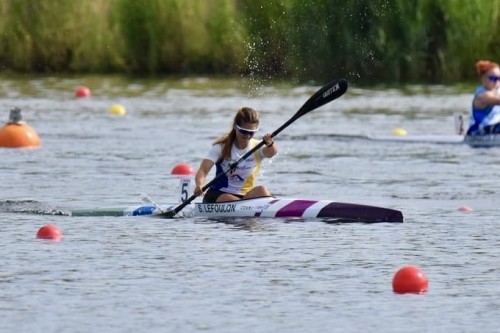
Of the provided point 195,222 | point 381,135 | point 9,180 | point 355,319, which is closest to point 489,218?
point 195,222

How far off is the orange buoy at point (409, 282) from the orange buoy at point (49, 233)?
412cm

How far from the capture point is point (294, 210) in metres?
16.0

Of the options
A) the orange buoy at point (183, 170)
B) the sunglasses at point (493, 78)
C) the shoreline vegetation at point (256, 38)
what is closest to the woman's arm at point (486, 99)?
the sunglasses at point (493, 78)

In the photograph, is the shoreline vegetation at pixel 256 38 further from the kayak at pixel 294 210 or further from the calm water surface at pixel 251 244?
the kayak at pixel 294 210

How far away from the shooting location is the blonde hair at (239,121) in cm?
1591

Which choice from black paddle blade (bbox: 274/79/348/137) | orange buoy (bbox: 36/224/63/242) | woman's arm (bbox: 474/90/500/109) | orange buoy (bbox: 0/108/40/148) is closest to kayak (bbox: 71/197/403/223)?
black paddle blade (bbox: 274/79/348/137)

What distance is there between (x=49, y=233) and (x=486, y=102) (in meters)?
10.4

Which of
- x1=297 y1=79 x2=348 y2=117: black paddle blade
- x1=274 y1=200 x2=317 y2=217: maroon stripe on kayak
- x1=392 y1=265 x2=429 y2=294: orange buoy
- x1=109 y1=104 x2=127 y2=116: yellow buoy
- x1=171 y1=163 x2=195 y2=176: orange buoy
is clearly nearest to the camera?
x1=392 y1=265 x2=429 y2=294: orange buoy

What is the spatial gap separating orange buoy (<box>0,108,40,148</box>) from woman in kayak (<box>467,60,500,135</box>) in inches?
272

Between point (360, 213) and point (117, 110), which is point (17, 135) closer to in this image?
point (117, 110)

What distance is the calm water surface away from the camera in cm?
1136

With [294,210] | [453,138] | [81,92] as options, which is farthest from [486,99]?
[81,92]

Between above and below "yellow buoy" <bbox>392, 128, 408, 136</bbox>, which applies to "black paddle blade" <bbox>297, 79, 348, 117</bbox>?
above

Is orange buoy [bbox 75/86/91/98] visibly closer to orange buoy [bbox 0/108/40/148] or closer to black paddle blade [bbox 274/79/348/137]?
orange buoy [bbox 0/108/40/148]
